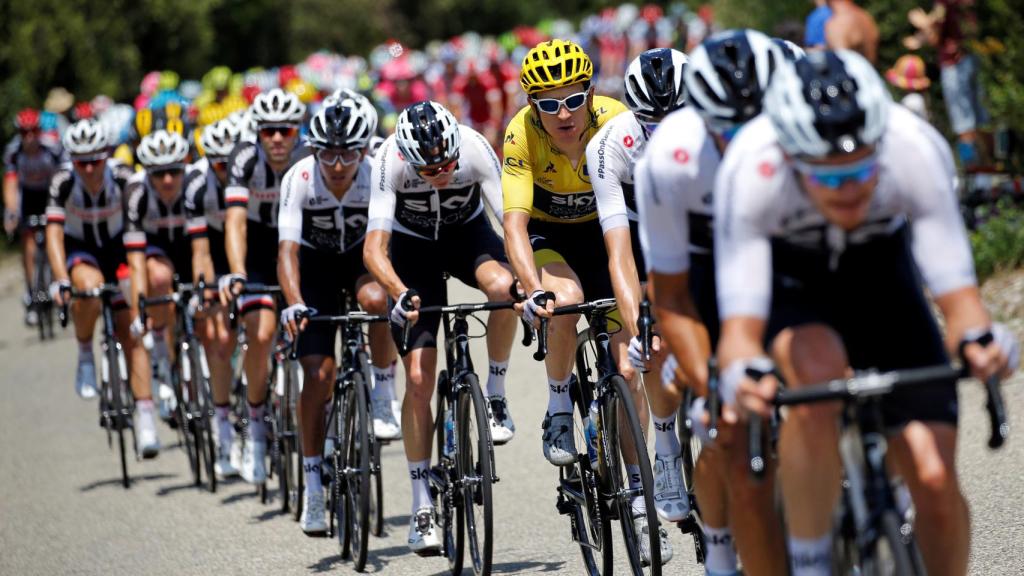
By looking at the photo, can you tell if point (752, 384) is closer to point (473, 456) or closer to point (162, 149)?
point (473, 456)

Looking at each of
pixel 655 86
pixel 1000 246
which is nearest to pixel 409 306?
pixel 655 86

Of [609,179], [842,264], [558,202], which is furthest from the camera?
[558,202]

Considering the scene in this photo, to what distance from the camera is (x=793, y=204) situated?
14.3ft

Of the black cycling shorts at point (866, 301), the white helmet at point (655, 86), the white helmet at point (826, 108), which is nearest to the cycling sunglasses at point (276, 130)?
the white helmet at point (655, 86)

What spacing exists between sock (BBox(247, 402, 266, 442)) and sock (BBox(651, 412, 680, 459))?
3.92 m

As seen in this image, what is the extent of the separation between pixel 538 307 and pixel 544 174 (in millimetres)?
1148

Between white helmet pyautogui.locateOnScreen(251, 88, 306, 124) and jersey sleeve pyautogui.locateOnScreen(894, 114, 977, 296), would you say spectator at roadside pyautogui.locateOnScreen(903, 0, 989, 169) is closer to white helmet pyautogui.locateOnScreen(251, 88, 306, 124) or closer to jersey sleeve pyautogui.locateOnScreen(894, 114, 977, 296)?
white helmet pyautogui.locateOnScreen(251, 88, 306, 124)

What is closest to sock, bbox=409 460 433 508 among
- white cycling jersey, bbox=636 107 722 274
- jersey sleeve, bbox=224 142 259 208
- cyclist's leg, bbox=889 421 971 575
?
white cycling jersey, bbox=636 107 722 274

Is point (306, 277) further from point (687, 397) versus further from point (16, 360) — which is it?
point (16, 360)

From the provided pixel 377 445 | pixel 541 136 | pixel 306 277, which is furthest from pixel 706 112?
pixel 306 277

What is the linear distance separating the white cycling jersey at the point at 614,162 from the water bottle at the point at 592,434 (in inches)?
30.8

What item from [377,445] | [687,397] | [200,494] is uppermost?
[687,397]

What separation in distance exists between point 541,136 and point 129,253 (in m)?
4.80

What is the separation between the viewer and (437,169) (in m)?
7.62
